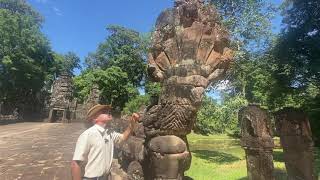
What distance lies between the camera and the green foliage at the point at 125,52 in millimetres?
51156

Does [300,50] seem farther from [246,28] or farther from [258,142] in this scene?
[258,142]

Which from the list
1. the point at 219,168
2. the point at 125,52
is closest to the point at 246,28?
the point at 219,168

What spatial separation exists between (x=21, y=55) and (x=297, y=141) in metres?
35.1

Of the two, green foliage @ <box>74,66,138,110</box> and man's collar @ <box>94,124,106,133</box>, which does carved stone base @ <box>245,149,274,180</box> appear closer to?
man's collar @ <box>94,124,106,133</box>

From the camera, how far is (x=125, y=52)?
52625 millimetres

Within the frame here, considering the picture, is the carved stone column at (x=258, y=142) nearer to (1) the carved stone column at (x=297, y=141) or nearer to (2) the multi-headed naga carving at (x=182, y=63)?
(2) the multi-headed naga carving at (x=182, y=63)

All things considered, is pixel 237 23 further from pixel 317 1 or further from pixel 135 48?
pixel 135 48

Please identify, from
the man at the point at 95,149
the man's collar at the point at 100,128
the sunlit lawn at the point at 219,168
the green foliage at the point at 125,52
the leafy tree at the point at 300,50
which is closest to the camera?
the man at the point at 95,149

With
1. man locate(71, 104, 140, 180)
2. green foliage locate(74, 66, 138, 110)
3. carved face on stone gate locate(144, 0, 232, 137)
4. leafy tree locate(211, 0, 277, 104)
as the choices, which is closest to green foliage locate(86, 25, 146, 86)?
green foliage locate(74, 66, 138, 110)

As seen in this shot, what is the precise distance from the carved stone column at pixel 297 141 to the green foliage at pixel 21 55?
33115 millimetres

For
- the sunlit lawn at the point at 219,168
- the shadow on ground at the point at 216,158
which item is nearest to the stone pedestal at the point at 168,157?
the sunlit lawn at the point at 219,168

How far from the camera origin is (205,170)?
40.7 feet

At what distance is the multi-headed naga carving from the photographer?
5502 mm

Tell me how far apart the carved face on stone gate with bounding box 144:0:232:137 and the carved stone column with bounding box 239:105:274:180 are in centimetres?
87
